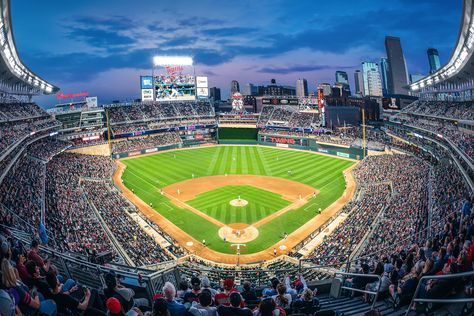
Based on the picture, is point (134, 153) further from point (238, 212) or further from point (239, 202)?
point (238, 212)

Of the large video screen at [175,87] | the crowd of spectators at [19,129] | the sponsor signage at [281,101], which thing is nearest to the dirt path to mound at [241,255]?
the crowd of spectators at [19,129]

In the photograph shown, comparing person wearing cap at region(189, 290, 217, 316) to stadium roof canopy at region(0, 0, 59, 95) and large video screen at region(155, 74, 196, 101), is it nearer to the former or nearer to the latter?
stadium roof canopy at region(0, 0, 59, 95)

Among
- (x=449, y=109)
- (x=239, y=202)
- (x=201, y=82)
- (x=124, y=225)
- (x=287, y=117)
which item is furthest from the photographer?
(x=201, y=82)

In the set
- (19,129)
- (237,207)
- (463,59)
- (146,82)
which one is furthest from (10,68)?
(463,59)

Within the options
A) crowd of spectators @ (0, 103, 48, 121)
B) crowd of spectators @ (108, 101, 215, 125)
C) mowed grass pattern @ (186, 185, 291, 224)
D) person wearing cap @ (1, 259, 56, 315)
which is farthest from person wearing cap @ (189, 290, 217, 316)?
crowd of spectators @ (108, 101, 215, 125)

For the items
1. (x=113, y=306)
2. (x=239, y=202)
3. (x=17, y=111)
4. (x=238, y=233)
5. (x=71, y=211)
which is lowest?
(x=238, y=233)
